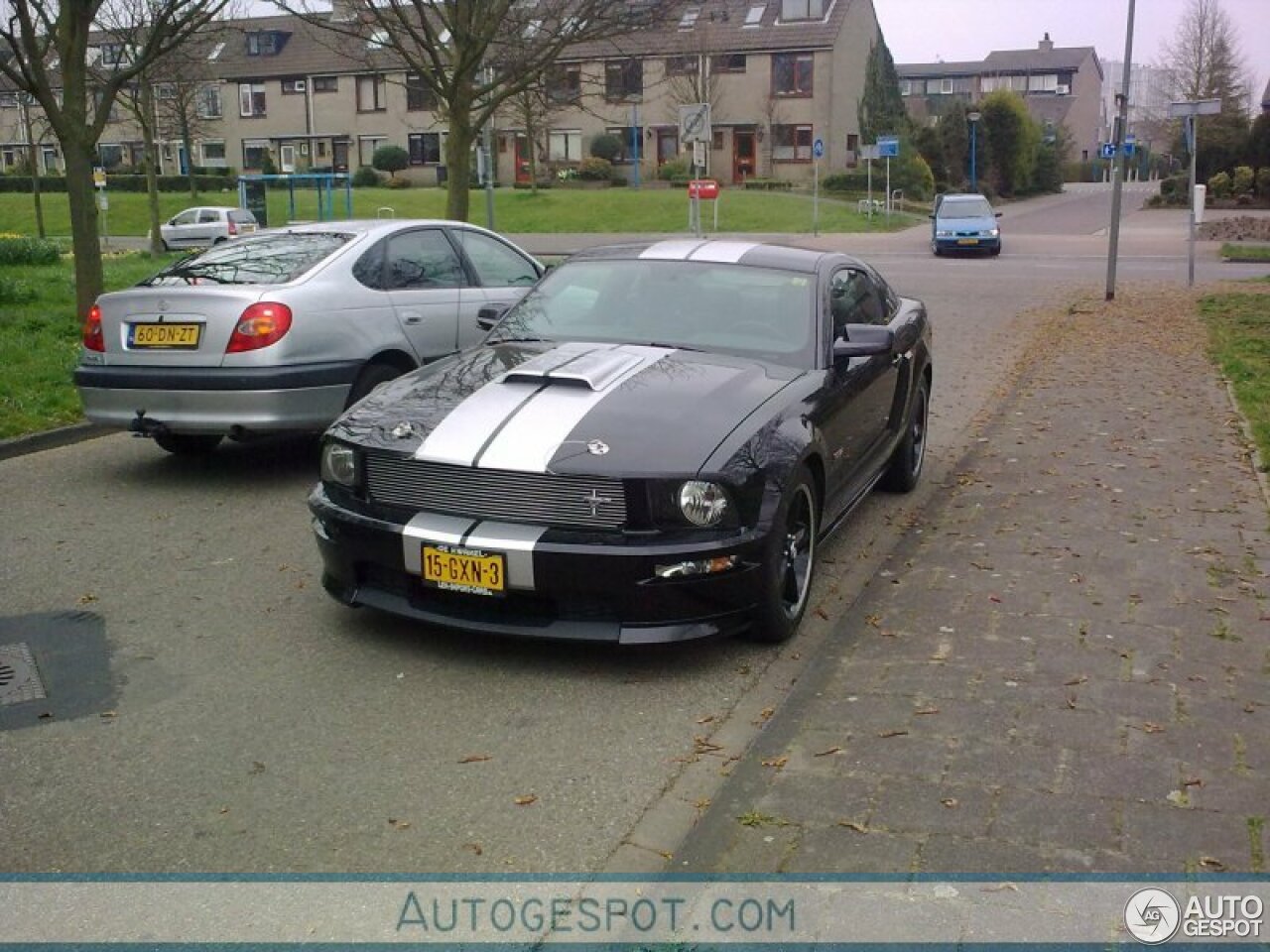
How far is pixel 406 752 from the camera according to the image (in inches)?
167

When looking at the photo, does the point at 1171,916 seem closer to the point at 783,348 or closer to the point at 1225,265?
the point at 783,348

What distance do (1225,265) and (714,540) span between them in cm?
2587

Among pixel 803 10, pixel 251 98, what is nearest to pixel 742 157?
pixel 803 10

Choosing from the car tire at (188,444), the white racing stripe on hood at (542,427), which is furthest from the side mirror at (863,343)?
the car tire at (188,444)

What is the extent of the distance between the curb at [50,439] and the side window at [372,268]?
85.0 inches

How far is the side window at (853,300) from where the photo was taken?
6664 millimetres

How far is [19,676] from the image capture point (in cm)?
489

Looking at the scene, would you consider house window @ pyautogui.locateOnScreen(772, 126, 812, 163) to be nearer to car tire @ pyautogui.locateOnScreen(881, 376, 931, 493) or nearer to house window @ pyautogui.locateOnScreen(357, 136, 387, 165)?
house window @ pyautogui.locateOnScreen(357, 136, 387, 165)

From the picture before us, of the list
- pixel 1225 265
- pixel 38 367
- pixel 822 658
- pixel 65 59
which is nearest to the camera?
pixel 822 658

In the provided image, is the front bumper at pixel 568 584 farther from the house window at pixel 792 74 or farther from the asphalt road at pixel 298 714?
the house window at pixel 792 74

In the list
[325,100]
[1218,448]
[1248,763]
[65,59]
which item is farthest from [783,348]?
[325,100]

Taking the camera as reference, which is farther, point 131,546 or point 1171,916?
point 131,546

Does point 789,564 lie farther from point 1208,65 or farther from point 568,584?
point 1208,65

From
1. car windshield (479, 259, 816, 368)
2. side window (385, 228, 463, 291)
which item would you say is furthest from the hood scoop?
side window (385, 228, 463, 291)
